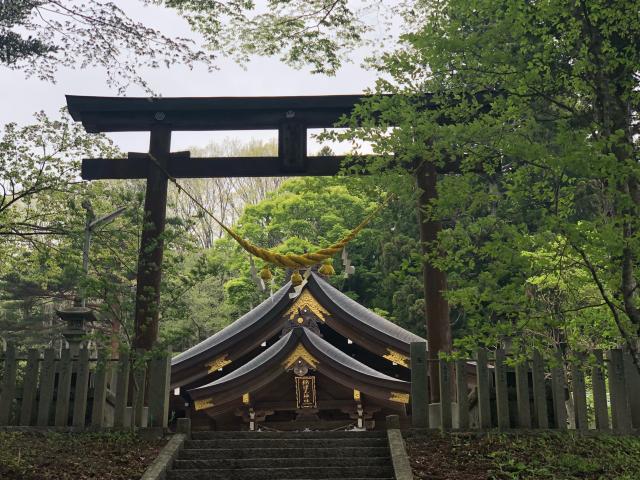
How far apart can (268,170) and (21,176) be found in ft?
13.2

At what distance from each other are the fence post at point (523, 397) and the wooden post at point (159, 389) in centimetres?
453

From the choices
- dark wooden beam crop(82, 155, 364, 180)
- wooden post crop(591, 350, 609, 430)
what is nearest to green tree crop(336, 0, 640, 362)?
wooden post crop(591, 350, 609, 430)

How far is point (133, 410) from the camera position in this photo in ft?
28.2

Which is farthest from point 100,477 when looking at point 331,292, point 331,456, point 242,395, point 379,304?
point 379,304

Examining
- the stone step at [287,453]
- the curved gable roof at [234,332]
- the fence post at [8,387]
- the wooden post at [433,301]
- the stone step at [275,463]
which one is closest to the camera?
the stone step at [275,463]

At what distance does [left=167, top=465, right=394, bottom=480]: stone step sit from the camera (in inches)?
297

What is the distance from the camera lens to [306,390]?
37.3 feet

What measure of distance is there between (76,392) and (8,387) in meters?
0.91

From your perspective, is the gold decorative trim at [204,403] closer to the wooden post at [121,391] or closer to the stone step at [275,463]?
the wooden post at [121,391]

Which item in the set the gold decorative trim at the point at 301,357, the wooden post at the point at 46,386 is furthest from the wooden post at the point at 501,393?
the wooden post at the point at 46,386

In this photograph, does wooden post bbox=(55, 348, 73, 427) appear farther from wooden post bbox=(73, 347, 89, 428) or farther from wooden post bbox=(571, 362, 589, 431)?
wooden post bbox=(571, 362, 589, 431)

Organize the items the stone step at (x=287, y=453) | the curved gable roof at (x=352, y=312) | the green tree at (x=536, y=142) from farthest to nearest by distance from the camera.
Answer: the curved gable roof at (x=352, y=312) < the stone step at (x=287, y=453) < the green tree at (x=536, y=142)

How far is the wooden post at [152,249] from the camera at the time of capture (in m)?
9.75

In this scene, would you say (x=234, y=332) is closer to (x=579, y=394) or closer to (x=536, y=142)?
(x=579, y=394)
